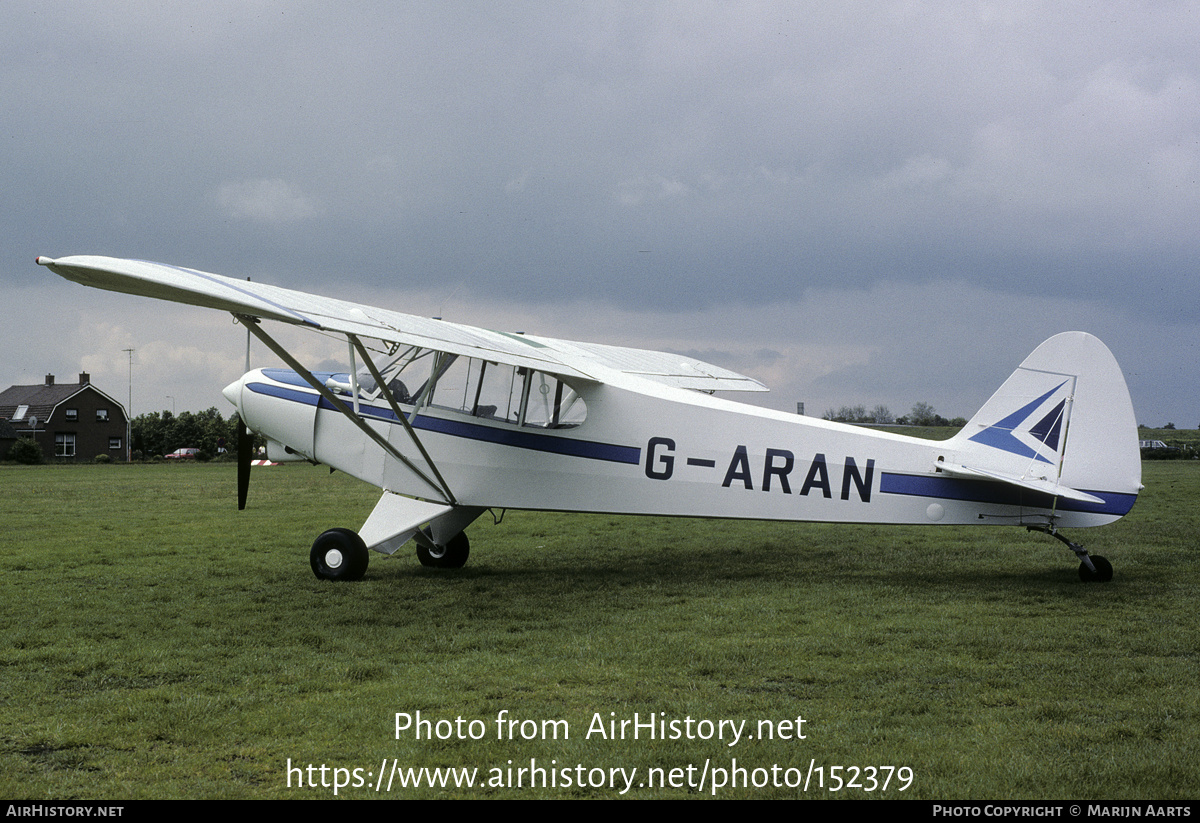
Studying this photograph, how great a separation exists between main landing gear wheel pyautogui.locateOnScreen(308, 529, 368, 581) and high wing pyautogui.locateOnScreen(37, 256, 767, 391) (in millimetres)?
2093

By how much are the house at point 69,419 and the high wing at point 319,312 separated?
2344 inches

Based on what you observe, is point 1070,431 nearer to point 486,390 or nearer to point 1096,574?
point 1096,574

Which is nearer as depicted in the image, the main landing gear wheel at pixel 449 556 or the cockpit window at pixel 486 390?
the cockpit window at pixel 486 390

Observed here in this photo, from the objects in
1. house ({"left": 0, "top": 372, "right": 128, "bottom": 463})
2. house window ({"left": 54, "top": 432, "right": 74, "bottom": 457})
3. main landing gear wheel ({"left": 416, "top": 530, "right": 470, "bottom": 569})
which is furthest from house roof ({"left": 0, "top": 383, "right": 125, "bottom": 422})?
main landing gear wheel ({"left": 416, "top": 530, "right": 470, "bottom": 569})

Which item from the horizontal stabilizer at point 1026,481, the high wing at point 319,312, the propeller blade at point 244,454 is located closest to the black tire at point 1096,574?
the horizontal stabilizer at point 1026,481

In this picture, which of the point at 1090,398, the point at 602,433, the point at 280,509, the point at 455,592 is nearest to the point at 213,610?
the point at 455,592

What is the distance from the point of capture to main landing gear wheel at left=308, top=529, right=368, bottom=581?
805cm

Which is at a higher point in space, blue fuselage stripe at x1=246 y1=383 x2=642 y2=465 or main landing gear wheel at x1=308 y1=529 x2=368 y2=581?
blue fuselage stripe at x1=246 y1=383 x2=642 y2=465

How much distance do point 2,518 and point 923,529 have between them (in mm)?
14885

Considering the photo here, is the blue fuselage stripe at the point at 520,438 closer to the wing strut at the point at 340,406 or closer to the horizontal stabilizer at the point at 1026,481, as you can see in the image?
the wing strut at the point at 340,406

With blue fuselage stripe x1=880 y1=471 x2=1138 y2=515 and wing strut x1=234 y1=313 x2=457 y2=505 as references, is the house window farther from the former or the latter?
blue fuselage stripe x1=880 y1=471 x2=1138 y2=515

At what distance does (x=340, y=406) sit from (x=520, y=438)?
5.46ft

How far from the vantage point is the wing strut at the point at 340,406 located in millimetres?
6715

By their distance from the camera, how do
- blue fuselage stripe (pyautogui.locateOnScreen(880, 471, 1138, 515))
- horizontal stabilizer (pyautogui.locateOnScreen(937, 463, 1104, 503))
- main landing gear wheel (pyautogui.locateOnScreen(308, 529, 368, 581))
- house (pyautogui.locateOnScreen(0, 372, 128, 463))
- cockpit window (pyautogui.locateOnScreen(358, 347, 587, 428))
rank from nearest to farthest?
horizontal stabilizer (pyautogui.locateOnScreen(937, 463, 1104, 503))
blue fuselage stripe (pyautogui.locateOnScreen(880, 471, 1138, 515))
main landing gear wheel (pyautogui.locateOnScreen(308, 529, 368, 581))
cockpit window (pyautogui.locateOnScreen(358, 347, 587, 428))
house (pyautogui.locateOnScreen(0, 372, 128, 463))
